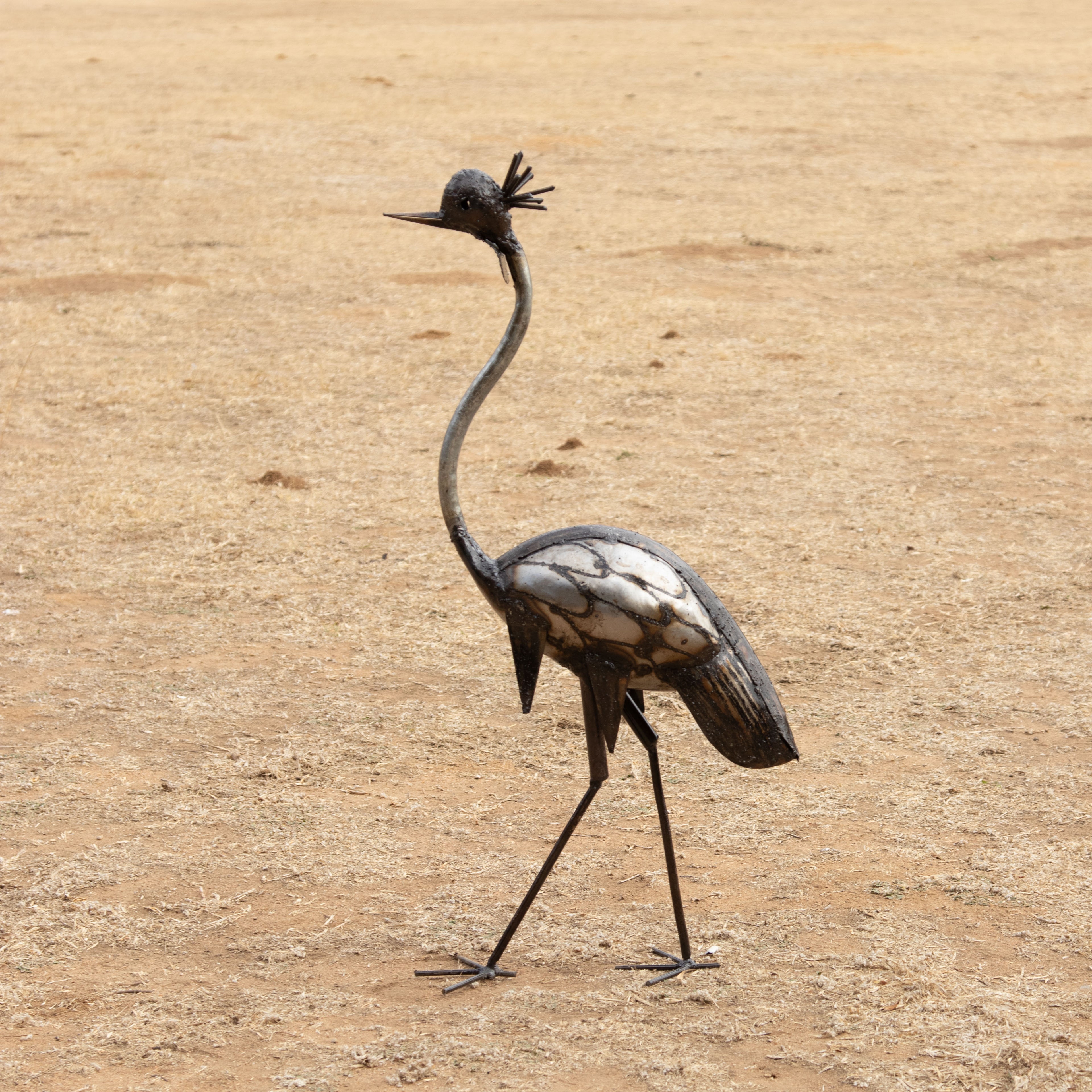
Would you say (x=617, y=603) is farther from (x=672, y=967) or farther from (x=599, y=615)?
(x=672, y=967)

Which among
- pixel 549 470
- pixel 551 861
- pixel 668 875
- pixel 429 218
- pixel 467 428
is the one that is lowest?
pixel 668 875

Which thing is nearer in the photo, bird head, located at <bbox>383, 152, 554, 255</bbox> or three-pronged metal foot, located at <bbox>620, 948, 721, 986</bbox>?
bird head, located at <bbox>383, 152, 554, 255</bbox>

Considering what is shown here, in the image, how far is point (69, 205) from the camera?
508 inches

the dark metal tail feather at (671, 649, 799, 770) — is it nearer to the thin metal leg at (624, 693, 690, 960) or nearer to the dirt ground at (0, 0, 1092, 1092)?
the thin metal leg at (624, 693, 690, 960)

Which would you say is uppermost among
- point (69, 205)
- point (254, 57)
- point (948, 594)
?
point (254, 57)

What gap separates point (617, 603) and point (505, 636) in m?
2.53

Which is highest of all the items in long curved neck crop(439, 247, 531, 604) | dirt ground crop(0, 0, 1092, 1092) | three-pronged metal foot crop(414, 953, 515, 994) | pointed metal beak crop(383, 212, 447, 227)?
pointed metal beak crop(383, 212, 447, 227)

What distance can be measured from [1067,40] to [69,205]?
54.0 ft

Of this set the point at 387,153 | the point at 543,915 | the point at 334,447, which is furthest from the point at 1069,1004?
the point at 387,153

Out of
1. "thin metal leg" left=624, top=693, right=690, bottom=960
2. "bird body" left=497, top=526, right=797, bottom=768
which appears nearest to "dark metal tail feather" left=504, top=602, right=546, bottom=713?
"bird body" left=497, top=526, right=797, bottom=768

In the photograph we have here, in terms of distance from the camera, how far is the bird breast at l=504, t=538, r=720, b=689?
3398 mm

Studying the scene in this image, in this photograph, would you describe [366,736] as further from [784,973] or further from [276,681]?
[784,973]

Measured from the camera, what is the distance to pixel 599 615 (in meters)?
3.41

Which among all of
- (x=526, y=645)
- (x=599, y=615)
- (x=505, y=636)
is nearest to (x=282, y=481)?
(x=505, y=636)
